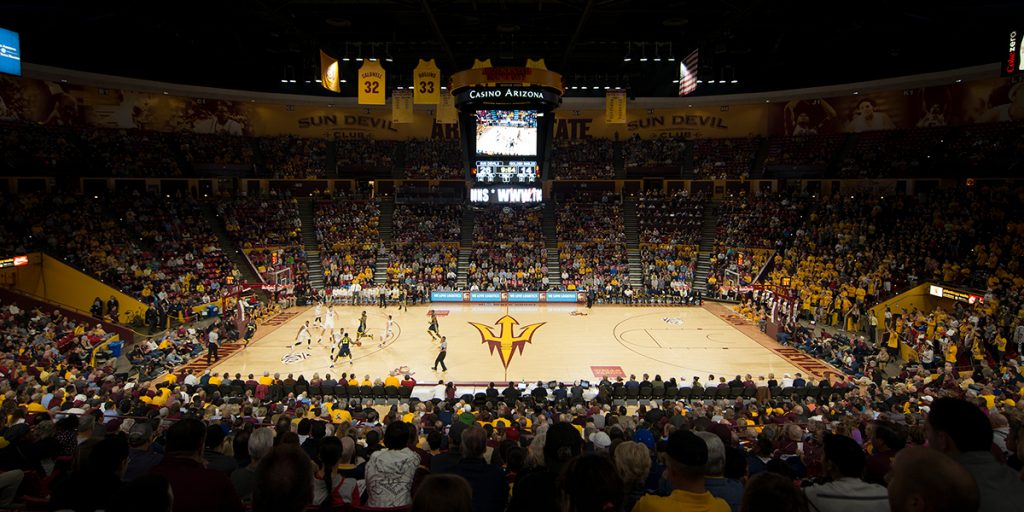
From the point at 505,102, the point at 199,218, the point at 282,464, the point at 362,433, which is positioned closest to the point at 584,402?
the point at 362,433

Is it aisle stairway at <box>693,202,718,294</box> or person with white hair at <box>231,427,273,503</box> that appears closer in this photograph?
person with white hair at <box>231,427,273,503</box>

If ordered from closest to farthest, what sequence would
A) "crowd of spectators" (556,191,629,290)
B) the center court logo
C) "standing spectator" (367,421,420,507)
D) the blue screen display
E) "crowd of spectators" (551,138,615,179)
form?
"standing spectator" (367,421,420,507) → the blue screen display → the center court logo → "crowd of spectators" (556,191,629,290) → "crowd of spectators" (551,138,615,179)

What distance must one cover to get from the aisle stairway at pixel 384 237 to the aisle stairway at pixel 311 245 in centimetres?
331

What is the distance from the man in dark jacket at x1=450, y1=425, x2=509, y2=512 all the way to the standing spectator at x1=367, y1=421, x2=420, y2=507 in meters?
0.42

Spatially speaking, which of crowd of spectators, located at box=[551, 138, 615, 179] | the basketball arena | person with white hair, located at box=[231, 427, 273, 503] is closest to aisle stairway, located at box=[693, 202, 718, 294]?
the basketball arena

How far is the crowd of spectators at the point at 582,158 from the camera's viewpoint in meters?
42.0

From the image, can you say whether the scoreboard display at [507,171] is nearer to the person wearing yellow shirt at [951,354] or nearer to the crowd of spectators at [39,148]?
the person wearing yellow shirt at [951,354]

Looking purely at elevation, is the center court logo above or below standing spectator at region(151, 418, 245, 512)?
below

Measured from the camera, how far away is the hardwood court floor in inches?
774

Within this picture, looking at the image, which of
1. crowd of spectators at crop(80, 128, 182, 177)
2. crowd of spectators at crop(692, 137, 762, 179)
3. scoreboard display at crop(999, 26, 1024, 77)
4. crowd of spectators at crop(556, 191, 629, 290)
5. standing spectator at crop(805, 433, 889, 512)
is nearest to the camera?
standing spectator at crop(805, 433, 889, 512)

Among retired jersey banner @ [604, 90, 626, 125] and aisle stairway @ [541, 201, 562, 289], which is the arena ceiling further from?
aisle stairway @ [541, 201, 562, 289]

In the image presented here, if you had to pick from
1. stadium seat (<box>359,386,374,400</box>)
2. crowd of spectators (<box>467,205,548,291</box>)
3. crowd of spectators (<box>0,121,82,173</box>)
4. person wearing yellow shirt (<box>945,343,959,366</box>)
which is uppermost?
crowd of spectators (<box>0,121,82,173</box>)

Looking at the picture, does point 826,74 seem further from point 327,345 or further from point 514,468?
point 514,468

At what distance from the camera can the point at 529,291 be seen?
106 ft
